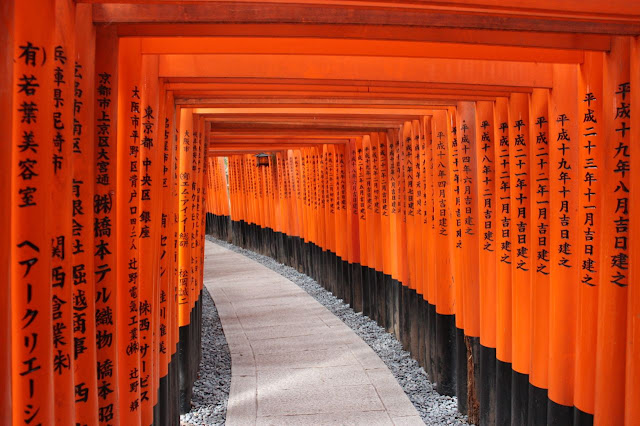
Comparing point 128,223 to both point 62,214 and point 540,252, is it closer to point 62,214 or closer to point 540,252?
point 62,214

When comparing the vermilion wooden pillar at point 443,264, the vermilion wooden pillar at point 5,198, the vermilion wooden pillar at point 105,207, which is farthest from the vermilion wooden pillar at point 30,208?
the vermilion wooden pillar at point 443,264

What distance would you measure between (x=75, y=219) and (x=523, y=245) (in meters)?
3.51

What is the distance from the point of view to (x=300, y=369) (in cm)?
827

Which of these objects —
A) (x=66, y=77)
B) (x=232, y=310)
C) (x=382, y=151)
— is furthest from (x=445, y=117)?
(x=232, y=310)

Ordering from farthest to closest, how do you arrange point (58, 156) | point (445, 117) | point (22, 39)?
1. point (445, 117)
2. point (58, 156)
3. point (22, 39)

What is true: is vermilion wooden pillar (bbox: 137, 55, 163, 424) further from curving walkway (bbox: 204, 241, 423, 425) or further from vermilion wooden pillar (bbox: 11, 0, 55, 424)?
curving walkway (bbox: 204, 241, 423, 425)

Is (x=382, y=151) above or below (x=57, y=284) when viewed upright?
above

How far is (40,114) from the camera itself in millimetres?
→ 2270

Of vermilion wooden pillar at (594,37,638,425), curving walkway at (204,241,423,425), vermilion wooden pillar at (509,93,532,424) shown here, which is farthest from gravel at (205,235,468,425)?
vermilion wooden pillar at (594,37,638,425)

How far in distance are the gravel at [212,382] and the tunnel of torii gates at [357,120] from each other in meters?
0.36

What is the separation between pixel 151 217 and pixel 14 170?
6.41ft

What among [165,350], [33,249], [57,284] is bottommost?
[165,350]

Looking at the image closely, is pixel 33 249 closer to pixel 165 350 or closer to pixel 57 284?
pixel 57 284

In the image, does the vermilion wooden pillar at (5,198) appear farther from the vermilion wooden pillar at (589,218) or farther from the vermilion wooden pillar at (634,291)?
the vermilion wooden pillar at (589,218)
